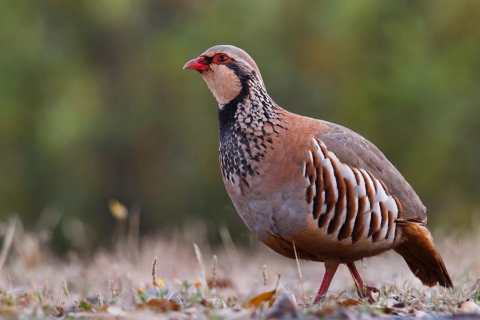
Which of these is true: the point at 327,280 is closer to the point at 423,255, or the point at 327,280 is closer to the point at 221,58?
the point at 423,255

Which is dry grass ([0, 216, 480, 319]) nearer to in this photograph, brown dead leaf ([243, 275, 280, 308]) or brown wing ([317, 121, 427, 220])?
brown dead leaf ([243, 275, 280, 308])

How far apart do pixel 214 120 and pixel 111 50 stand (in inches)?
163

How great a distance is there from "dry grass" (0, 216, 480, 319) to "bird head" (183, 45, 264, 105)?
1.13m

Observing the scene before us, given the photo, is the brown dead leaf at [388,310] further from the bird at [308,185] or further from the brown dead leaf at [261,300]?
the bird at [308,185]

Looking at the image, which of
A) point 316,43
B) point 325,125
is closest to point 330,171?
point 325,125

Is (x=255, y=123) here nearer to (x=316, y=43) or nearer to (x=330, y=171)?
(x=330, y=171)

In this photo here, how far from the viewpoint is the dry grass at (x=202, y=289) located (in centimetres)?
400

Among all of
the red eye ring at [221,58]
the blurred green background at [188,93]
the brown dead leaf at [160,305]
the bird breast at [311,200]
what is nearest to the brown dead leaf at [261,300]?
the brown dead leaf at [160,305]

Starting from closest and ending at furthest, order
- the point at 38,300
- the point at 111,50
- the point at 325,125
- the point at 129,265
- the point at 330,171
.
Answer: the point at 38,300, the point at 330,171, the point at 325,125, the point at 129,265, the point at 111,50

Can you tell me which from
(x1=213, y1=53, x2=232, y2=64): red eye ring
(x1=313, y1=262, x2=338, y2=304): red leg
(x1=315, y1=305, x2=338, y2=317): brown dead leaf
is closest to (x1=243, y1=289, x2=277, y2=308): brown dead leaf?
(x1=315, y1=305, x2=338, y2=317): brown dead leaf

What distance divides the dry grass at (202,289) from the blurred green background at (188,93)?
10568 millimetres

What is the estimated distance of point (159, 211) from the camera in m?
20.8

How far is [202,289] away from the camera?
5363mm

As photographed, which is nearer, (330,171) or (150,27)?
(330,171)
